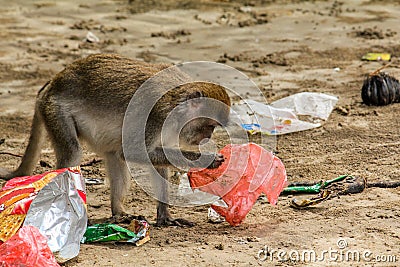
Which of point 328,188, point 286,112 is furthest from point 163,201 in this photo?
point 286,112

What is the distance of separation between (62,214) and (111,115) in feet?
3.59

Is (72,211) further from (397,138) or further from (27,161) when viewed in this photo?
(397,138)

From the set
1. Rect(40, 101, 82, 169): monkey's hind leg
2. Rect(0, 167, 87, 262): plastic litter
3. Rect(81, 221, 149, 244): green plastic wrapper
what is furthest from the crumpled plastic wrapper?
Rect(40, 101, 82, 169): monkey's hind leg

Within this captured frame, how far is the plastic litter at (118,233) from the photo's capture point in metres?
5.11

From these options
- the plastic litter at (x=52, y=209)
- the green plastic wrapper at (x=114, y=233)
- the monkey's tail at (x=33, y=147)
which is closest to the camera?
the plastic litter at (x=52, y=209)

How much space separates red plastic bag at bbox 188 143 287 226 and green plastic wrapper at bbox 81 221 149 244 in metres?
0.51

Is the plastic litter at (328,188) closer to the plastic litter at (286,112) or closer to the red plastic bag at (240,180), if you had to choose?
the red plastic bag at (240,180)

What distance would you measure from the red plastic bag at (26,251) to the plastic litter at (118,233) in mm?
706

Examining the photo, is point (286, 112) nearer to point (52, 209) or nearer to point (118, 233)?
point (118, 233)

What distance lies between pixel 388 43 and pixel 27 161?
5.98 meters

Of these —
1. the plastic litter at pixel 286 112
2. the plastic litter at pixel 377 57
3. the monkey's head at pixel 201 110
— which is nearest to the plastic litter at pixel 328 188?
the monkey's head at pixel 201 110

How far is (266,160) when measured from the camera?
215 inches

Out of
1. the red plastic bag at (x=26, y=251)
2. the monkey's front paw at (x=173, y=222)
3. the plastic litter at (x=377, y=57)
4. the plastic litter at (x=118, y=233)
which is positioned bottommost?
the monkey's front paw at (x=173, y=222)

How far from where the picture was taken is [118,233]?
16.8ft
